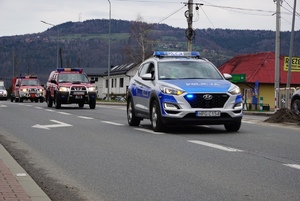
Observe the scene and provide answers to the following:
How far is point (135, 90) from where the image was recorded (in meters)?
16.9

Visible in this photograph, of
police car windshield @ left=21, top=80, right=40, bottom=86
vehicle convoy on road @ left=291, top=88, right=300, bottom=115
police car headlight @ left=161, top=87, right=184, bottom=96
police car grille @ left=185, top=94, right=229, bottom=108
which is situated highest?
police car headlight @ left=161, top=87, right=184, bottom=96

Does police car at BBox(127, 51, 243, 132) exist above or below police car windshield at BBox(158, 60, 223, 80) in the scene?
below

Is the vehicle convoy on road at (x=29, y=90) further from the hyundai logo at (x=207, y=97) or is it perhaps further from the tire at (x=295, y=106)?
the hyundai logo at (x=207, y=97)

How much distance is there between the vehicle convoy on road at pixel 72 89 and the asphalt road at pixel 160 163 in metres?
16.0

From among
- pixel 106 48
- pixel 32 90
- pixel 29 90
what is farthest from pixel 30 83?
pixel 106 48

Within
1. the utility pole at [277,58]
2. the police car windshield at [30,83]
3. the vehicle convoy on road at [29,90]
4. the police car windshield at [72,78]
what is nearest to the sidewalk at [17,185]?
the police car windshield at [72,78]

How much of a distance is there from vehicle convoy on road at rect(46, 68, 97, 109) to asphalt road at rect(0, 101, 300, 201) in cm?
1603

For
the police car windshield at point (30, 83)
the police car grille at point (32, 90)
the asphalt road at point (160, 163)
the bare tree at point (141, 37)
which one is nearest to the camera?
the asphalt road at point (160, 163)

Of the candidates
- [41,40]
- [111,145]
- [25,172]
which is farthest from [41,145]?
[41,40]

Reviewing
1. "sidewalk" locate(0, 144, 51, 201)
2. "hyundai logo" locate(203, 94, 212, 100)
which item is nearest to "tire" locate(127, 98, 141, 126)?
"hyundai logo" locate(203, 94, 212, 100)

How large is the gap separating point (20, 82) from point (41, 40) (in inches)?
5869

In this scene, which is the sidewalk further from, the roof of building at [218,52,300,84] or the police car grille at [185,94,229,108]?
the roof of building at [218,52,300,84]

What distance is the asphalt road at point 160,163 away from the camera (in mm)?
7311

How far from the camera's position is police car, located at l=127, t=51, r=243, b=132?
14.2m
